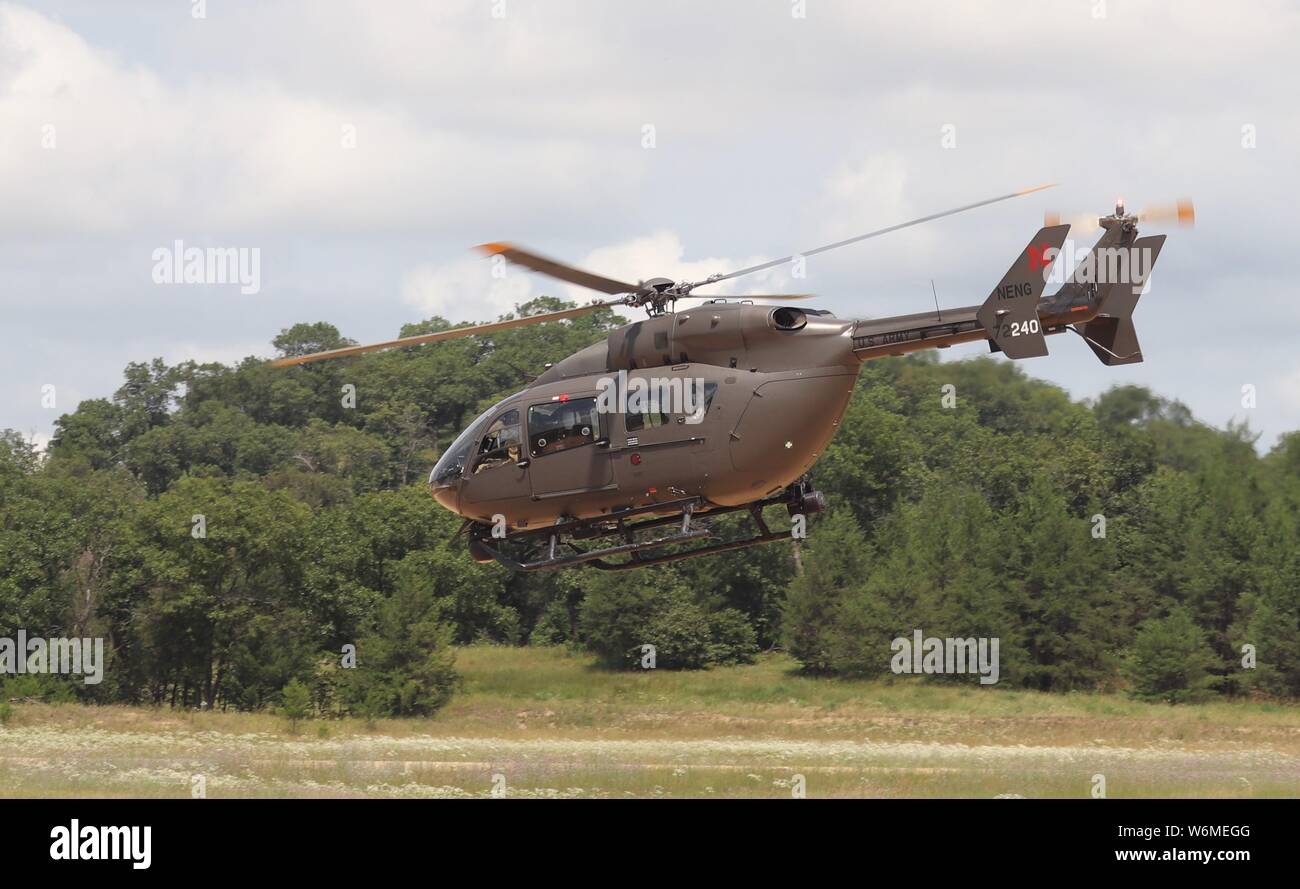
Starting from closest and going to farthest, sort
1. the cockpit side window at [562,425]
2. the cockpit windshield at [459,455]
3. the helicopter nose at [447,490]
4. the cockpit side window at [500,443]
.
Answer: the cockpit side window at [562,425] → the cockpit side window at [500,443] → the cockpit windshield at [459,455] → the helicopter nose at [447,490]

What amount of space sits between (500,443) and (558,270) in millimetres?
3858

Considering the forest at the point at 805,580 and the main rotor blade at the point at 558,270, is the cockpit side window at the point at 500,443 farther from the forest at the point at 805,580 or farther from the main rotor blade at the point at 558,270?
the forest at the point at 805,580

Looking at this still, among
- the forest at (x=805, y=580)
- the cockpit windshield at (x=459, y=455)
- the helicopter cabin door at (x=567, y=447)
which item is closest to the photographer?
the helicopter cabin door at (x=567, y=447)

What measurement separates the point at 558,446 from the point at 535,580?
52.6 m

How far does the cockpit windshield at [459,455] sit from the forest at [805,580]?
24.0m

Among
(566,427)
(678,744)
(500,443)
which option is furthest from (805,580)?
(566,427)

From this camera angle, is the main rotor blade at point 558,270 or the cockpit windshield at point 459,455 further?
the cockpit windshield at point 459,455

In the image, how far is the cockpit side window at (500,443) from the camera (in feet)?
89.7

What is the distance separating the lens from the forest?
5894cm

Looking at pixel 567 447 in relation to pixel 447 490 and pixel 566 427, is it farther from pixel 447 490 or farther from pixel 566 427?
pixel 447 490

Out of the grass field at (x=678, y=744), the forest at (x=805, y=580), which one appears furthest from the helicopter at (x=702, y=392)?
the forest at (x=805, y=580)

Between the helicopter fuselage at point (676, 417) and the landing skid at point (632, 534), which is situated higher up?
the helicopter fuselage at point (676, 417)

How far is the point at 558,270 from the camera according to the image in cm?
2505

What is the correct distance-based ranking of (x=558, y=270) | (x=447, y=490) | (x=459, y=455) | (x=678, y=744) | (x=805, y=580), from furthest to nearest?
1. (x=805, y=580)
2. (x=678, y=744)
3. (x=447, y=490)
4. (x=459, y=455)
5. (x=558, y=270)
